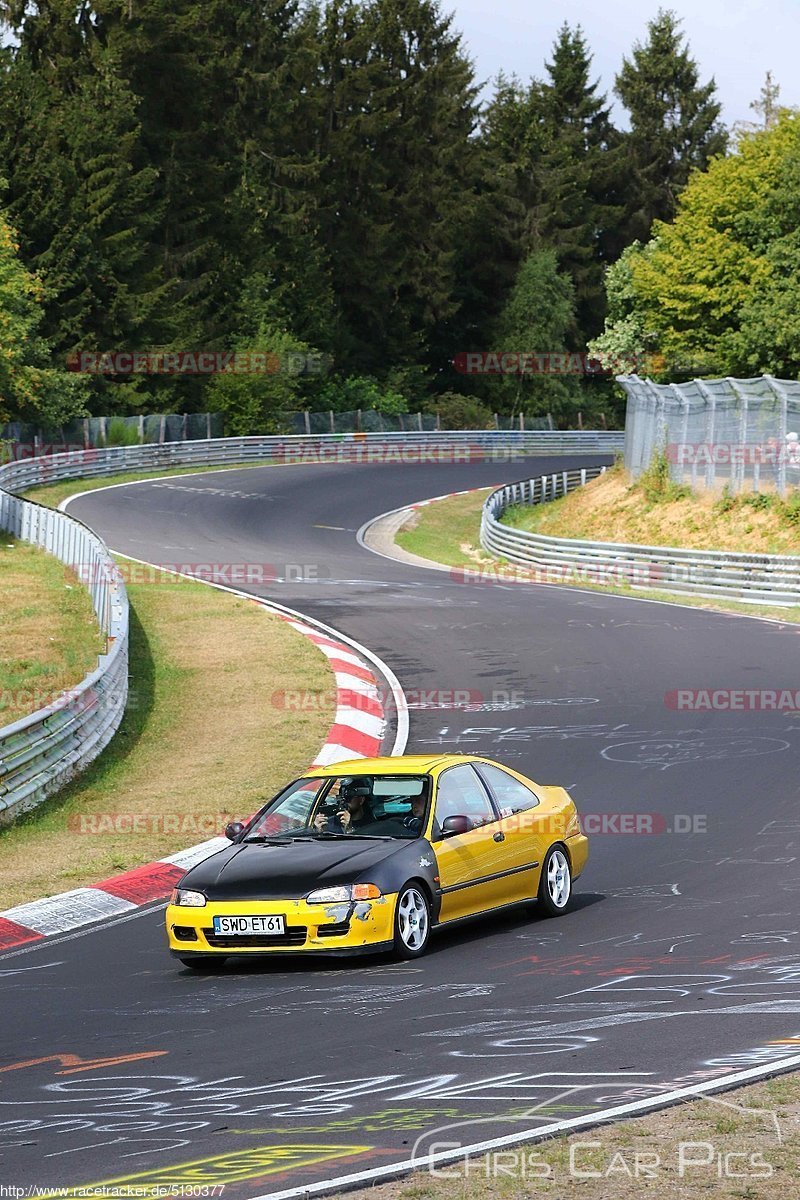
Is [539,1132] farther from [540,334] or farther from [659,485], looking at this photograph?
[540,334]

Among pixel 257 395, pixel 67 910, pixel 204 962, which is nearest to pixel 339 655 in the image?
pixel 67 910

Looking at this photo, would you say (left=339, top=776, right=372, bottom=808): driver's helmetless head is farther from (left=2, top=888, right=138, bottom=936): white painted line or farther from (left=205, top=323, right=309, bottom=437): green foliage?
(left=205, top=323, right=309, bottom=437): green foliage

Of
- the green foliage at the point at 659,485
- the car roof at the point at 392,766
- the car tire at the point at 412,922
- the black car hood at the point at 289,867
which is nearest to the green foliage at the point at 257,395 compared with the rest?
the green foliage at the point at 659,485

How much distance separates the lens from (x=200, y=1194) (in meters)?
5.58

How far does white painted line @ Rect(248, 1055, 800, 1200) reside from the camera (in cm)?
559

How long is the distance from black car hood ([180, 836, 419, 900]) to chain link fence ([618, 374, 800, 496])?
2878cm

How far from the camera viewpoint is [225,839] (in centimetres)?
1496

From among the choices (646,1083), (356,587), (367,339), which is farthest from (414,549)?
(367,339)

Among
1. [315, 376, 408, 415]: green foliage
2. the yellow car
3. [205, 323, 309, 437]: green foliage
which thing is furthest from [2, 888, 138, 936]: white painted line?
[315, 376, 408, 415]: green foliage

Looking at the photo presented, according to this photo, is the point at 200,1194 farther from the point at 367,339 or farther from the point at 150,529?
the point at 367,339

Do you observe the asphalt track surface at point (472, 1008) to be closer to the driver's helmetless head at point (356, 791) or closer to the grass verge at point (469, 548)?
the driver's helmetless head at point (356, 791)

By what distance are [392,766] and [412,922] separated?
1366mm

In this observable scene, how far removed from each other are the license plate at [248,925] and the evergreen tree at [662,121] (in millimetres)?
107071

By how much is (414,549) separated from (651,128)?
7431 centimetres
